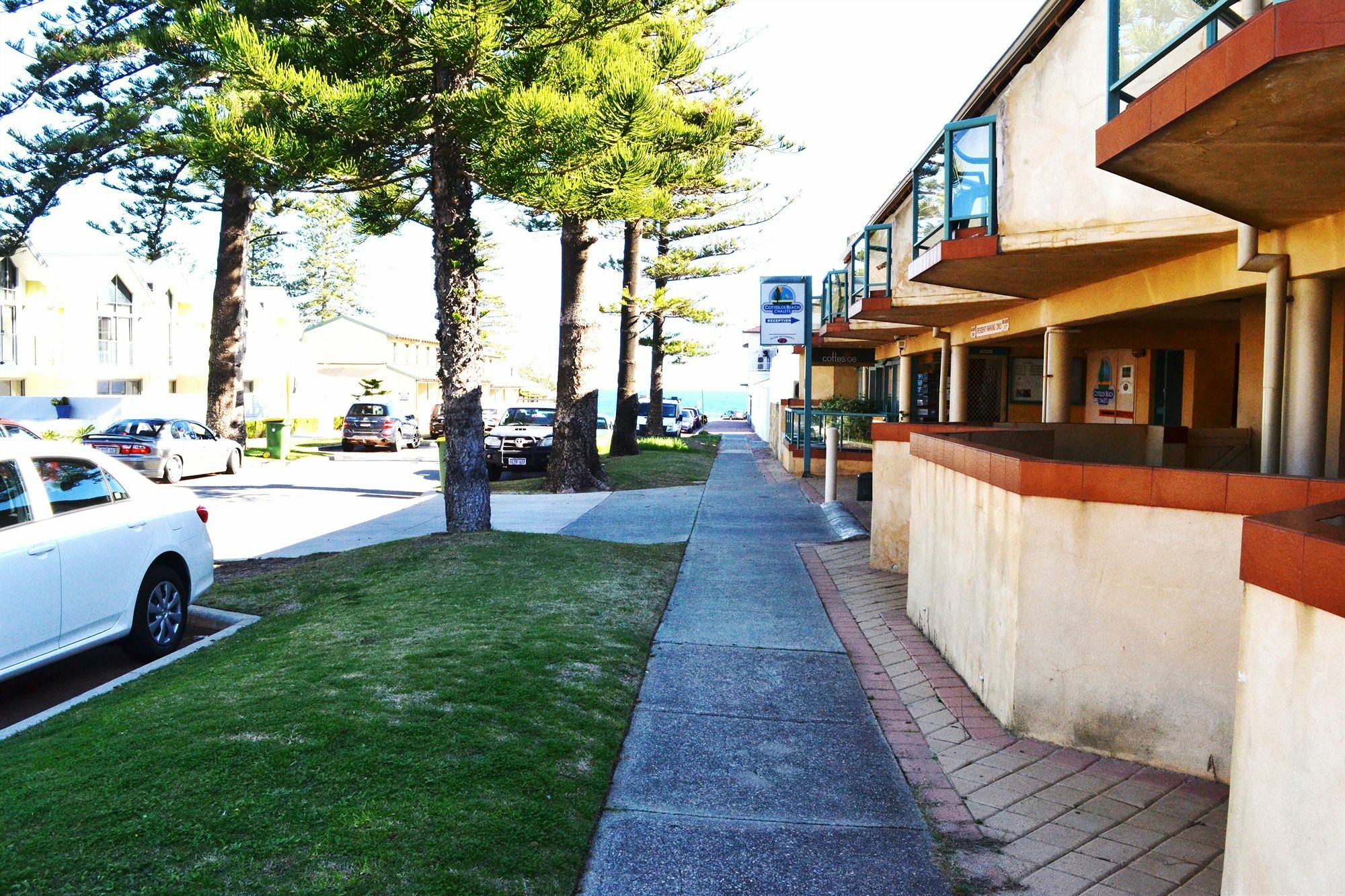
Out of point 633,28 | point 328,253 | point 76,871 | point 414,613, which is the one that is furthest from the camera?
point 328,253

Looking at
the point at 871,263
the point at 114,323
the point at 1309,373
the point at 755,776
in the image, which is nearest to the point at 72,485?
the point at 755,776

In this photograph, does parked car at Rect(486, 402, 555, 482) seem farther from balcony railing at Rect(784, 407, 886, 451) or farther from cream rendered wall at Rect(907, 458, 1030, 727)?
cream rendered wall at Rect(907, 458, 1030, 727)

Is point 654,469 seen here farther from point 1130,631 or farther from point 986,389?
point 1130,631

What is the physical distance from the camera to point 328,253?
7675 cm

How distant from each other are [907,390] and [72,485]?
17.0 metres

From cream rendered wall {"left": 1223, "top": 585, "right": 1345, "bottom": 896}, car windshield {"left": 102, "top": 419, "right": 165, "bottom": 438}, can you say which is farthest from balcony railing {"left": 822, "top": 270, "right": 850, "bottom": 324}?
cream rendered wall {"left": 1223, "top": 585, "right": 1345, "bottom": 896}

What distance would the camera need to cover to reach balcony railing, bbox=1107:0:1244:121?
5027 millimetres

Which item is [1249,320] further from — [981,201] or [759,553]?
[759,553]

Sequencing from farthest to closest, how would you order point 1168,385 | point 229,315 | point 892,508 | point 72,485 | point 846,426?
point 229,315 → point 846,426 → point 1168,385 → point 892,508 → point 72,485

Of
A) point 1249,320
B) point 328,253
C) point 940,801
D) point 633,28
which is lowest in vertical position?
point 940,801

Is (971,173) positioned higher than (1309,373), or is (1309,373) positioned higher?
(971,173)

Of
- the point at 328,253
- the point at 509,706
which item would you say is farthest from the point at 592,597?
the point at 328,253

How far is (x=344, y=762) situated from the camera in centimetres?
464

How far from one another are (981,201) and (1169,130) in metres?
4.48
